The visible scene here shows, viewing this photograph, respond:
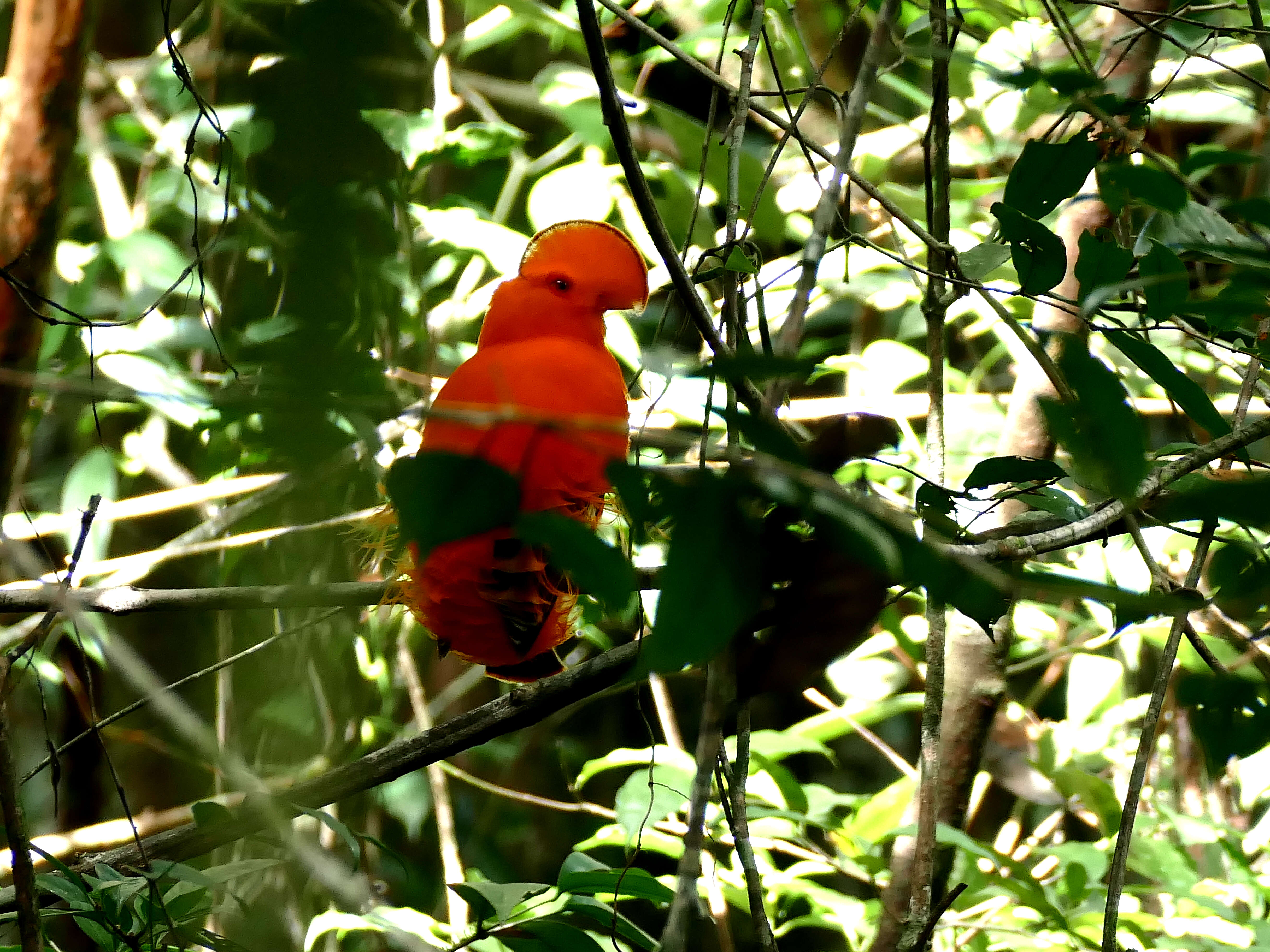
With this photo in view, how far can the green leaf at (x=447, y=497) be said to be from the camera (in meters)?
0.37

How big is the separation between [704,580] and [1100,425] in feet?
0.58

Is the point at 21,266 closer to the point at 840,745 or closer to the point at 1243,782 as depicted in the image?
the point at 1243,782

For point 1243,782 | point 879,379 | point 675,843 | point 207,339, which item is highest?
point 207,339

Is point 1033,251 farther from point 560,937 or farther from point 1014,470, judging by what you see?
point 560,937

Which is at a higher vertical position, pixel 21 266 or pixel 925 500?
pixel 21 266

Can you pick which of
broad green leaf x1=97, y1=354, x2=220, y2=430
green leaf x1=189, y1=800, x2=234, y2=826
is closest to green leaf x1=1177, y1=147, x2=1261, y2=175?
green leaf x1=189, y1=800, x2=234, y2=826

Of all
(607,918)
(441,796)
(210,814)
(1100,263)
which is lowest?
(441,796)

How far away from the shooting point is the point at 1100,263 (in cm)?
74

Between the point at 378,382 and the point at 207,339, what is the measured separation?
1492mm

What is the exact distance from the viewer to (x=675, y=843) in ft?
4.10

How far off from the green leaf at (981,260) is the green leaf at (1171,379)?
14cm

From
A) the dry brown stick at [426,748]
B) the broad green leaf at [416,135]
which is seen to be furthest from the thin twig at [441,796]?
the dry brown stick at [426,748]

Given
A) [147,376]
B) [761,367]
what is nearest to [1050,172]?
[761,367]

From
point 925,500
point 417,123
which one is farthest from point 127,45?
point 925,500
